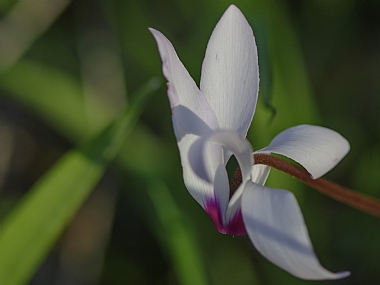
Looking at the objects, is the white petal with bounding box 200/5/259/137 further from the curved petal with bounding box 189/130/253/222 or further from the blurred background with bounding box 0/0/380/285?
the blurred background with bounding box 0/0/380/285

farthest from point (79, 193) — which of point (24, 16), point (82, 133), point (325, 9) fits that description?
point (325, 9)

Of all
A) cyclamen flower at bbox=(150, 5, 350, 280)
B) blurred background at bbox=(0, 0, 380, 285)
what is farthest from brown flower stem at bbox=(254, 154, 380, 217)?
blurred background at bbox=(0, 0, 380, 285)

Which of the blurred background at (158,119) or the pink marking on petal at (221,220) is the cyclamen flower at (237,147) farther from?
the blurred background at (158,119)

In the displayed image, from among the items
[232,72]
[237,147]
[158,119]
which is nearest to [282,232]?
[237,147]

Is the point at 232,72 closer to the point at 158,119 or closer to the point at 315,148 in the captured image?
the point at 315,148

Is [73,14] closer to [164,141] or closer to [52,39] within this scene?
[52,39]
